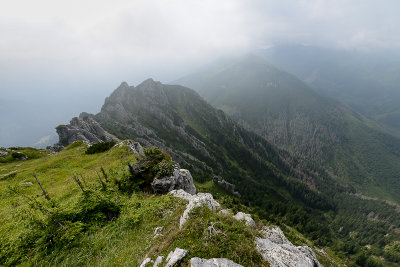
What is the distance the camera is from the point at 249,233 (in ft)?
31.8

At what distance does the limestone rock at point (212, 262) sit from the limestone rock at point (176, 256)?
55 cm

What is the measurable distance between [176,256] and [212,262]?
167 centimetres

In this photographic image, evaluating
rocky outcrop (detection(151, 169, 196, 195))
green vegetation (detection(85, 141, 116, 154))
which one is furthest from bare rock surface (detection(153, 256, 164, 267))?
green vegetation (detection(85, 141, 116, 154))

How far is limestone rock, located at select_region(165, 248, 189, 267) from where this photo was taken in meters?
7.16

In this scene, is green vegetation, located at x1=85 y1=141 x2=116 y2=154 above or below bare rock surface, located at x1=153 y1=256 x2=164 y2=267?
below

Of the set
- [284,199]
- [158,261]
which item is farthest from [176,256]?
[284,199]

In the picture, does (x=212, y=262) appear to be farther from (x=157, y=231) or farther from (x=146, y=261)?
(x=157, y=231)

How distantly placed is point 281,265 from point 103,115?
20342 centimetres

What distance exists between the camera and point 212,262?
7.23 m

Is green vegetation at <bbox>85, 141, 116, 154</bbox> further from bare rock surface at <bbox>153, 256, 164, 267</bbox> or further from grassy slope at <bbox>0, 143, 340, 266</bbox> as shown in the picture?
bare rock surface at <bbox>153, 256, 164, 267</bbox>

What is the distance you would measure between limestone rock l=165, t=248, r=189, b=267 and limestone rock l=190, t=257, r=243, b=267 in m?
0.55

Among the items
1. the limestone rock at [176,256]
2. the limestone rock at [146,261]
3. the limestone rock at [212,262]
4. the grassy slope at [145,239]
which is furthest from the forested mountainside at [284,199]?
the limestone rock at [212,262]

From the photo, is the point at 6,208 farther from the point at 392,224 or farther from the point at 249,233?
the point at 392,224

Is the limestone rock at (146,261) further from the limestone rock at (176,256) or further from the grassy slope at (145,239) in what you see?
the limestone rock at (176,256)
